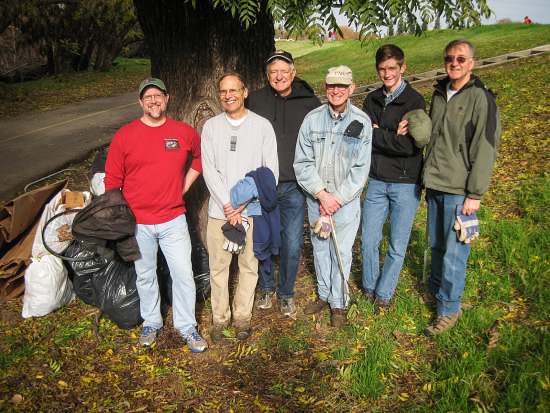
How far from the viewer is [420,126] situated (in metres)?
3.02

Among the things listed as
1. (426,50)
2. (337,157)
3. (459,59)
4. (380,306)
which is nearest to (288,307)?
(380,306)

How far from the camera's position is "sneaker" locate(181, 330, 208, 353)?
3400mm

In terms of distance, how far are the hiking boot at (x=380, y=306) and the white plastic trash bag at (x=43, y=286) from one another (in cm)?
292

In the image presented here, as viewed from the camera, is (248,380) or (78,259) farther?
(78,259)

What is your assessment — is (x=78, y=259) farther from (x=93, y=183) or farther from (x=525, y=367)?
(x=525, y=367)

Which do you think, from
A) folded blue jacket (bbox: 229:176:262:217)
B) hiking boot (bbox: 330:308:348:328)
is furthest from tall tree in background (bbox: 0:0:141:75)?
hiking boot (bbox: 330:308:348:328)

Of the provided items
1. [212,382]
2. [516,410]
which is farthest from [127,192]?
[516,410]

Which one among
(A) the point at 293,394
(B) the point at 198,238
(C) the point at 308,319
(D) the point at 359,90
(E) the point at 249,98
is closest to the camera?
(A) the point at 293,394

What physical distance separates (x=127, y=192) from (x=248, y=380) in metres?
1.73

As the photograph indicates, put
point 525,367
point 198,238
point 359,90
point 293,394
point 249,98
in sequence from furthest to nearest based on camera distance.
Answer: point 359,90 < point 198,238 < point 249,98 < point 293,394 < point 525,367

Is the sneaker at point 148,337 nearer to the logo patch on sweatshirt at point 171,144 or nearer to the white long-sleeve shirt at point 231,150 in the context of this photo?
the white long-sleeve shirt at point 231,150

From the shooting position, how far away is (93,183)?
4188 millimetres

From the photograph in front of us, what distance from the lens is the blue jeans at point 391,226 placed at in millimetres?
3381

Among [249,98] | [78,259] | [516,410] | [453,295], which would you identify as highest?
[249,98]
